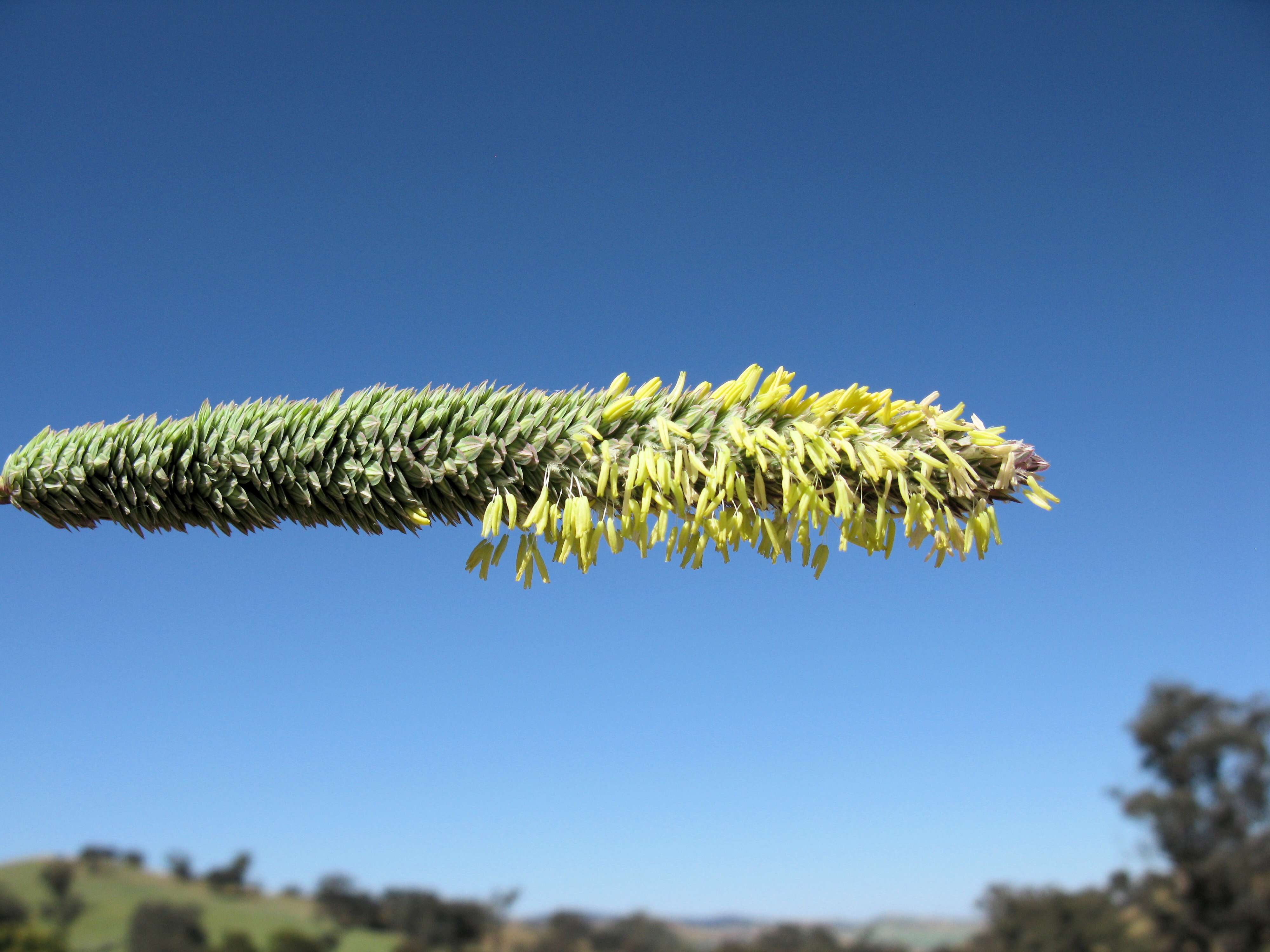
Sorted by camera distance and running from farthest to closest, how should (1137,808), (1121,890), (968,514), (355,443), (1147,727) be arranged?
(1147,727)
(1137,808)
(1121,890)
(968,514)
(355,443)

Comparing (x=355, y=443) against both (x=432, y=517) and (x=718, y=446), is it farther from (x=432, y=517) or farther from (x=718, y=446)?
(x=718, y=446)

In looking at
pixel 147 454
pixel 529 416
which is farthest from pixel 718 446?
pixel 147 454

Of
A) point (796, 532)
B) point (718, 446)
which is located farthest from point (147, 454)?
point (796, 532)

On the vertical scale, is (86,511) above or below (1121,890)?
above

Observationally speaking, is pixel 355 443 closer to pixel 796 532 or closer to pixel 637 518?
pixel 637 518

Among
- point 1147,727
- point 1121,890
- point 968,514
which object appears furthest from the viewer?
point 1147,727

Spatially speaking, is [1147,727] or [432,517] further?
[1147,727]

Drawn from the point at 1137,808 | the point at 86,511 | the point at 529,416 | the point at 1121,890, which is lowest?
the point at 1121,890
